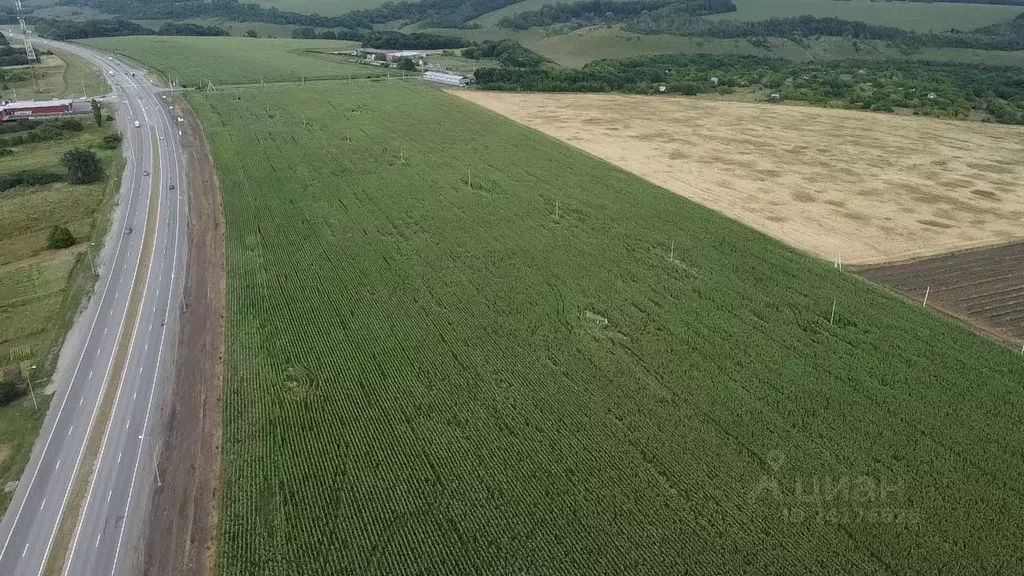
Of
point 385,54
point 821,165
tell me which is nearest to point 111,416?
point 821,165

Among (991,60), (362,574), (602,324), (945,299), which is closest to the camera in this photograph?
(362,574)

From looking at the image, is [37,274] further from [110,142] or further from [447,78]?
[447,78]

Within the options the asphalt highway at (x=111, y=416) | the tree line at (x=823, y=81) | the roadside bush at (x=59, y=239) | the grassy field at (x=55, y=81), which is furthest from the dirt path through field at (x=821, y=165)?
the grassy field at (x=55, y=81)

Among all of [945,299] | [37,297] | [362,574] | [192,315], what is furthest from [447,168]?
[362,574]

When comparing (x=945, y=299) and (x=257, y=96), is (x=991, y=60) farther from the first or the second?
(x=257, y=96)

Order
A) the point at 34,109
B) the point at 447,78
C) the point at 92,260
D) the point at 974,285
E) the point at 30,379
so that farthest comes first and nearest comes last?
the point at 447,78
the point at 34,109
the point at 92,260
the point at 974,285
the point at 30,379

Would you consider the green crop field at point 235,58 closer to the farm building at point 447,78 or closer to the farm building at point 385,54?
the farm building at point 385,54
